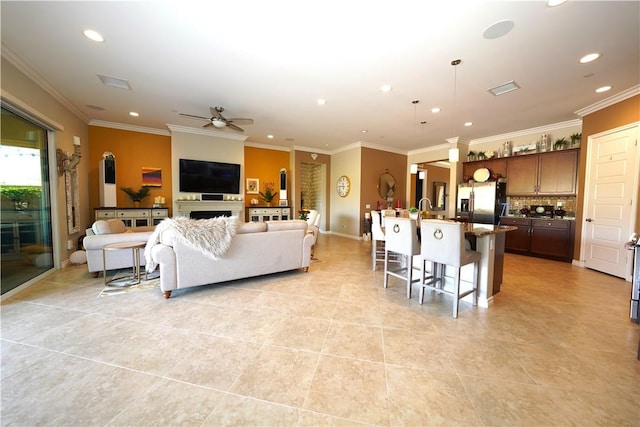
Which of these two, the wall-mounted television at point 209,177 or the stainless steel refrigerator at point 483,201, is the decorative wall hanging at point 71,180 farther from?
the stainless steel refrigerator at point 483,201

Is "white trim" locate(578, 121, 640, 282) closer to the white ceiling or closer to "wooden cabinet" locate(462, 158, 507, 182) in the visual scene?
the white ceiling

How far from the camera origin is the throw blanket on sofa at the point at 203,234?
9.31 ft

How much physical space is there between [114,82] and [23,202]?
2046 millimetres

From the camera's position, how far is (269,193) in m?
7.20

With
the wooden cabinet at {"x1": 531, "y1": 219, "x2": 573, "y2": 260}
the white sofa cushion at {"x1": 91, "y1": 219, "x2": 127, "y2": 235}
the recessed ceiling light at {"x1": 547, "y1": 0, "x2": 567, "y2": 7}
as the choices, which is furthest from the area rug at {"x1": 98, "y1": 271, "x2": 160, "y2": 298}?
the wooden cabinet at {"x1": 531, "y1": 219, "x2": 573, "y2": 260}

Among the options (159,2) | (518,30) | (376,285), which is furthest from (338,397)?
(518,30)

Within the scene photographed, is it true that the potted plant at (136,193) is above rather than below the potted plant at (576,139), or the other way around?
below

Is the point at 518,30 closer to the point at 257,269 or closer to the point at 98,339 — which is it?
the point at 257,269

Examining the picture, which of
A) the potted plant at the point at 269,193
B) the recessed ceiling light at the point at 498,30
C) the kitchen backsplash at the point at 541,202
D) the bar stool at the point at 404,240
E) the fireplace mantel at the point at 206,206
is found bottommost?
the bar stool at the point at 404,240

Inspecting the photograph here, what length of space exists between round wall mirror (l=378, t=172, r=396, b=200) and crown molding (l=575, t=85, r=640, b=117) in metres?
4.15

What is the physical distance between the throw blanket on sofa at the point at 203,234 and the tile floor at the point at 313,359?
0.55 meters

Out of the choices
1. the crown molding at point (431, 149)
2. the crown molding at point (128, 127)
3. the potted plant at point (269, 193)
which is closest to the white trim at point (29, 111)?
the crown molding at point (128, 127)

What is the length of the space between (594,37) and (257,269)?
4549mm

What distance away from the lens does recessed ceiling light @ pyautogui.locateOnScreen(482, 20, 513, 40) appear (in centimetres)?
216
